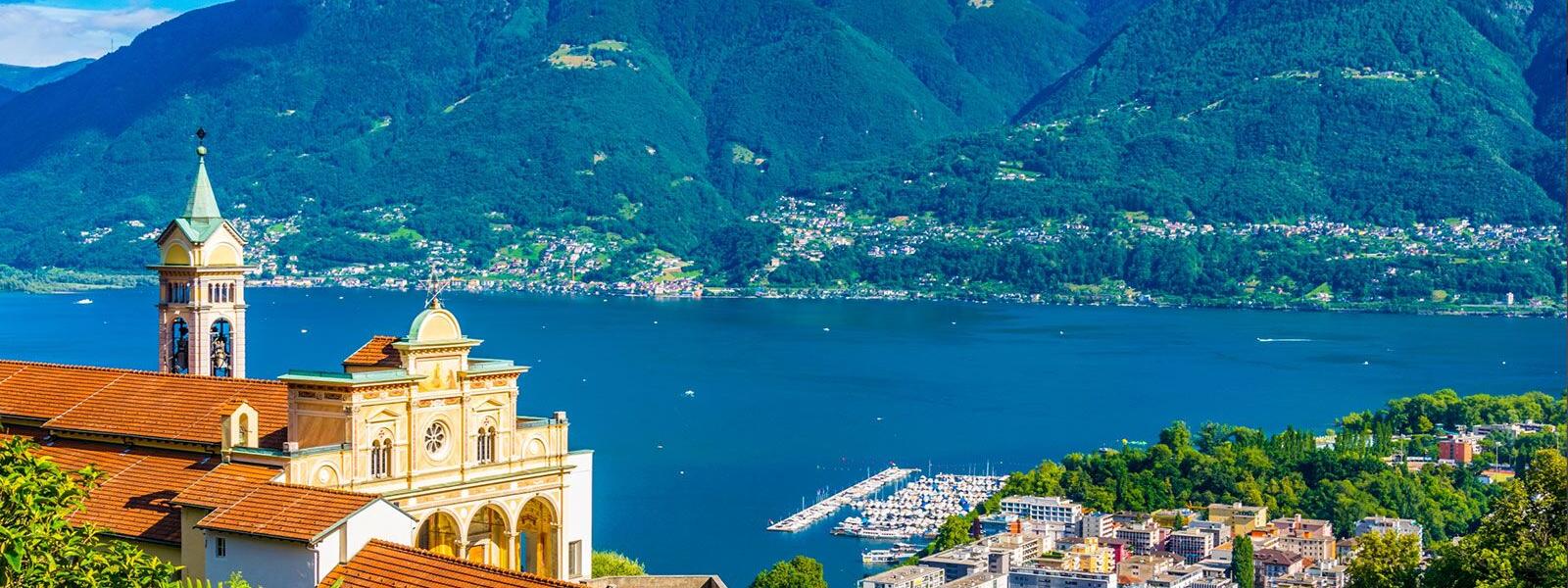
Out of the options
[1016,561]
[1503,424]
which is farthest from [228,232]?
[1503,424]

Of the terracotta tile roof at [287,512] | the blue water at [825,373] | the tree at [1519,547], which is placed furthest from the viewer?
the blue water at [825,373]

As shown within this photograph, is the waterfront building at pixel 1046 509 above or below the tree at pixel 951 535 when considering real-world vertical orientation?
above

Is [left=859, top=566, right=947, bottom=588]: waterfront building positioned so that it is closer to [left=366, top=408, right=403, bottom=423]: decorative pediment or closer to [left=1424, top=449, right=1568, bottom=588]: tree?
[left=1424, top=449, right=1568, bottom=588]: tree

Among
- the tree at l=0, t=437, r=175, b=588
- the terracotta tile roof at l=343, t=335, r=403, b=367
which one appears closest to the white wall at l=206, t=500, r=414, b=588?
the tree at l=0, t=437, r=175, b=588

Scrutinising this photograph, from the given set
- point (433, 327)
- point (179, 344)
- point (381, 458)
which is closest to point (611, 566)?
point (179, 344)

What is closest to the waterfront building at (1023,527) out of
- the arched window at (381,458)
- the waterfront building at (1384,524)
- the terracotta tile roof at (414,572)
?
the waterfront building at (1384,524)

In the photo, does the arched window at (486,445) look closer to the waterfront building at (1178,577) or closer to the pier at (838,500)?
the waterfront building at (1178,577)
